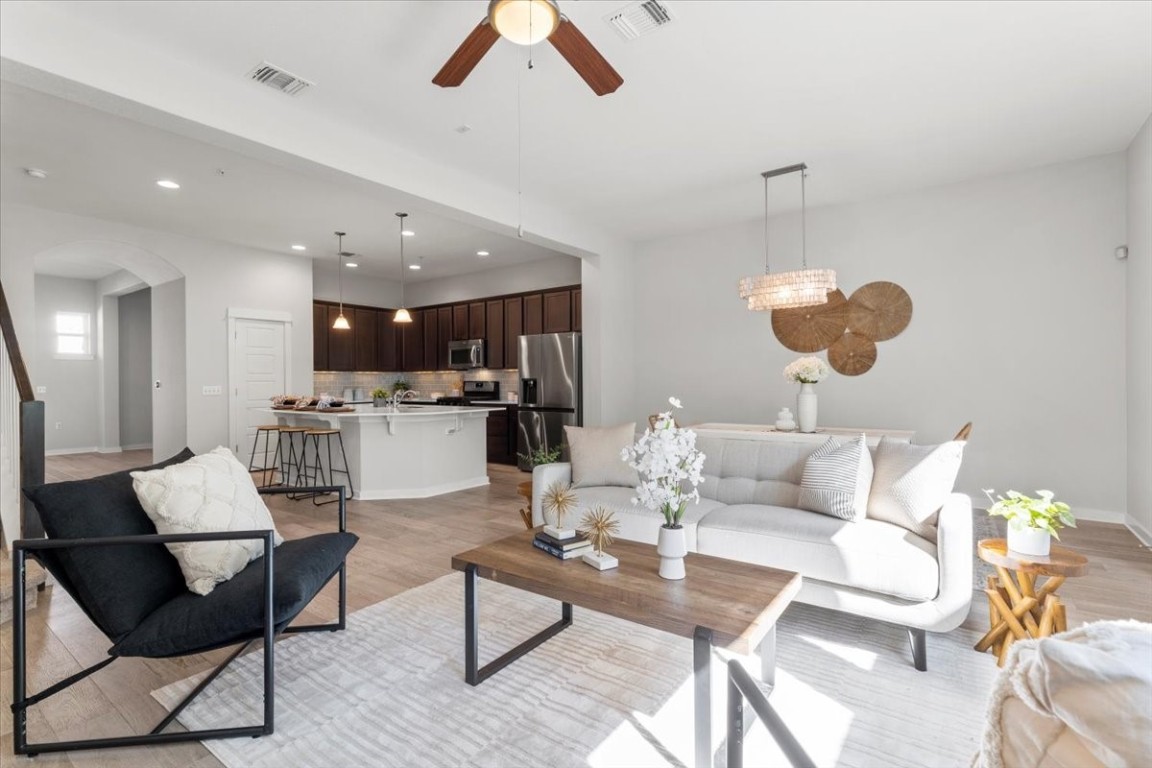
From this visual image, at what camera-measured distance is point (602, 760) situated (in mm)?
1719

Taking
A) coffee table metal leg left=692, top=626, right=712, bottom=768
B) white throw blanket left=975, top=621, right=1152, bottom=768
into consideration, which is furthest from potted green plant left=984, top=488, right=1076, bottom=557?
white throw blanket left=975, top=621, right=1152, bottom=768

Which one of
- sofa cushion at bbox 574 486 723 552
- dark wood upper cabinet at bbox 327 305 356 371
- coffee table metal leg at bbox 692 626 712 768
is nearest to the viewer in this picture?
coffee table metal leg at bbox 692 626 712 768

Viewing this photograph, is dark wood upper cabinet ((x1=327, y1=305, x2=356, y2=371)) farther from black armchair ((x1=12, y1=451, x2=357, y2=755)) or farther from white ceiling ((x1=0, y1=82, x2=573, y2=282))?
black armchair ((x1=12, y1=451, x2=357, y2=755))

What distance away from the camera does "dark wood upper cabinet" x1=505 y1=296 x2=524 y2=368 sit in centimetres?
802

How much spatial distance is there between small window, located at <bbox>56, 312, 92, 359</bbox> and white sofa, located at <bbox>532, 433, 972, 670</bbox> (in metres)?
10.2

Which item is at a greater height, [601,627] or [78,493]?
[78,493]

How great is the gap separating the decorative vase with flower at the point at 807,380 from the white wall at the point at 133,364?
10.6 meters

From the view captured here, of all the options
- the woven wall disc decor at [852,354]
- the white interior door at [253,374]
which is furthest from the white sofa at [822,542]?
the white interior door at [253,374]

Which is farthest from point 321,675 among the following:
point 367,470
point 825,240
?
point 825,240

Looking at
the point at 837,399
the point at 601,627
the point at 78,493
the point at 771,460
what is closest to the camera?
the point at 78,493

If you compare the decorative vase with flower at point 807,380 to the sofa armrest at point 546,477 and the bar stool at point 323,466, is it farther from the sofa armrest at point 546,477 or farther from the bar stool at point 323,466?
the bar stool at point 323,466

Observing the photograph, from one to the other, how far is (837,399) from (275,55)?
204 inches

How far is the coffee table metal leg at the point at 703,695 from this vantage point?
62.4 inches

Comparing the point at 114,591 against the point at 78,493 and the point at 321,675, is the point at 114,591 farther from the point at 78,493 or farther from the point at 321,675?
the point at 321,675
